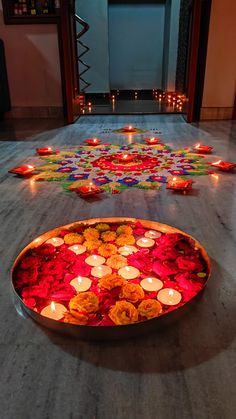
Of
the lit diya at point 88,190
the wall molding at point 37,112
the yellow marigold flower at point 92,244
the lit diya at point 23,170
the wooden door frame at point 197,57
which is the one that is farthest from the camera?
the wall molding at point 37,112

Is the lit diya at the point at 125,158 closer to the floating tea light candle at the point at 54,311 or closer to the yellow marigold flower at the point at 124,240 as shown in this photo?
the yellow marigold flower at the point at 124,240

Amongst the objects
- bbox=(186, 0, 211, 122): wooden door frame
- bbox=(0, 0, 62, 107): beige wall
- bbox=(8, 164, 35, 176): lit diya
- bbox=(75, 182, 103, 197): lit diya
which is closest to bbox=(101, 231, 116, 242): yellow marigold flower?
bbox=(75, 182, 103, 197): lit diya

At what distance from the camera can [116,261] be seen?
1.31 metres

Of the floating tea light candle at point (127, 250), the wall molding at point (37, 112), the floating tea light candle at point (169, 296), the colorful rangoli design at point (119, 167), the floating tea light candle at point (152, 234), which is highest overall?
the wall molding at point (37, 112)

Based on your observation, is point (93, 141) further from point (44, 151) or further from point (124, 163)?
point (124, 163)

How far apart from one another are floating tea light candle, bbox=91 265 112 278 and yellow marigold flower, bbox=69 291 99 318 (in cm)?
14

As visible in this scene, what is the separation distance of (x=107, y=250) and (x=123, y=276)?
186 mm

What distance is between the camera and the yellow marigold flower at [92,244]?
1.41 metres

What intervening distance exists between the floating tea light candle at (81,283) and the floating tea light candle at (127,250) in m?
0.23

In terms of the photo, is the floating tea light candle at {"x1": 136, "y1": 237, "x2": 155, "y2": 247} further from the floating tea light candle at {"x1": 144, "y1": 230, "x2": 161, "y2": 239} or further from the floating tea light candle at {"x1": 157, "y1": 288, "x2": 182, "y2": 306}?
the floating tea light candle at {"x1": 157, "y1": 288, "x2": 182, "y2": 306}

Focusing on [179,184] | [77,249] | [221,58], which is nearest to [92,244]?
[77,249]

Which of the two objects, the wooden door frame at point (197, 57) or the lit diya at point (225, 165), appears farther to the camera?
the wooden door frame at point (197, 57)

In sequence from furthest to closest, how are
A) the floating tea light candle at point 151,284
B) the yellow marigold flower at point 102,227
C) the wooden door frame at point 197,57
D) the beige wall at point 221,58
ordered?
1. the beige wall at point 221,58
2. the wooden door frame at point 197,57
3. the yellow marigold flower at point 102,227
4. the floating tea light candle at point 151,284

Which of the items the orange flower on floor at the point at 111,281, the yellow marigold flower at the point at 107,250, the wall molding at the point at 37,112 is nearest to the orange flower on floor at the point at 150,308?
the orange flower on floor at the point at 111,281
